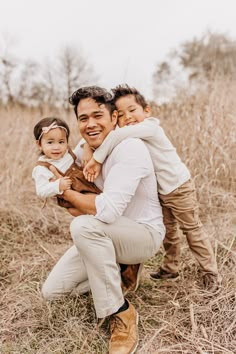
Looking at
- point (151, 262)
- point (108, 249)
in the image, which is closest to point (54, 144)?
point (108, 249)

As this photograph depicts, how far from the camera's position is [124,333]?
2.08 m

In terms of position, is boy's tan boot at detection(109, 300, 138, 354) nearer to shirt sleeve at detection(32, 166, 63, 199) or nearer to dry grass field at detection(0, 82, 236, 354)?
dry grass field at detection(0, 82, 236, 354)

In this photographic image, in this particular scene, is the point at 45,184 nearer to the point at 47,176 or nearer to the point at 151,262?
the point at 47,176

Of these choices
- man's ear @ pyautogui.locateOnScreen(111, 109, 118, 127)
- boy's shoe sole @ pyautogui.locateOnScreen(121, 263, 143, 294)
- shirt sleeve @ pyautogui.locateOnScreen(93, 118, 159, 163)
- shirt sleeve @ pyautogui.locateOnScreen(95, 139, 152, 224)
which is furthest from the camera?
boy's shoe sole @ pyautogui.locateOnScreen(121, 263, 143, 294)

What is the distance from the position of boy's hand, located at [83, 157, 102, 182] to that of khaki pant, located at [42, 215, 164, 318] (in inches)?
8.6

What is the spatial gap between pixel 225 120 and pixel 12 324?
285cm

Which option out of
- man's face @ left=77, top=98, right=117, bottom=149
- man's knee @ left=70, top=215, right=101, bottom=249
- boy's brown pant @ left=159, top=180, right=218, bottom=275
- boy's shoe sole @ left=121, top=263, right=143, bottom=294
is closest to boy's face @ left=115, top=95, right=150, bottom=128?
man's face @ left=77, top=98, right=117, bottom=149

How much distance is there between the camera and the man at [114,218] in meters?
2.02

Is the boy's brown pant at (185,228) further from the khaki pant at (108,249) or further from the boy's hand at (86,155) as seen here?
the boy's hand at (86,155)

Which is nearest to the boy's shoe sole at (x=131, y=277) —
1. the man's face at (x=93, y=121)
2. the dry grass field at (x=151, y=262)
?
the dry grass field at (x=151, y=262)

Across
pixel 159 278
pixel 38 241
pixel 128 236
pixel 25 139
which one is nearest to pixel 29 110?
pixel 25 139

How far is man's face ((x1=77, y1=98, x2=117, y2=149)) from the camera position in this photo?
2170mm

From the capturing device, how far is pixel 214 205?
12.6 ft

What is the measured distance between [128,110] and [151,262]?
1.26 m
